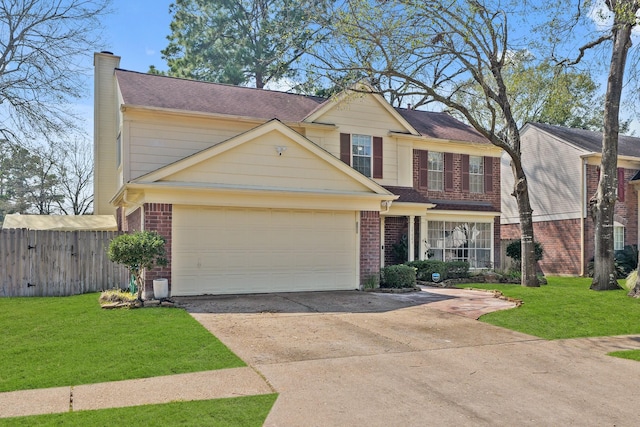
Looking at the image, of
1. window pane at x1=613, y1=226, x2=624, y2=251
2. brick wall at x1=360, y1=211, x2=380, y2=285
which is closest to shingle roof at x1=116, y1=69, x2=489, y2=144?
brick wall at x1=360, y1=211, x2=380, y2=285

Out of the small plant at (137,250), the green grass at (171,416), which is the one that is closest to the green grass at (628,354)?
the green grass at (171,416)

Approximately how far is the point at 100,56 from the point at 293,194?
38.9ft

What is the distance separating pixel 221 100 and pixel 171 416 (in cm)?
1447

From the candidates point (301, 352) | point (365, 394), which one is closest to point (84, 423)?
point (365, 394)

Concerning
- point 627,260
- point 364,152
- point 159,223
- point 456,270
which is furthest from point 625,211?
point 159,223

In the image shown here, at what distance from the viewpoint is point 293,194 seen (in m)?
13.6

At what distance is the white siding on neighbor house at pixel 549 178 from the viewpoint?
22219 millimetres

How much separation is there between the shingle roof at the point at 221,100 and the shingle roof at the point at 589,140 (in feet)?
16.6

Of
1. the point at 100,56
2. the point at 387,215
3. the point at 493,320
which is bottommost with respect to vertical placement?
the point at 493,320

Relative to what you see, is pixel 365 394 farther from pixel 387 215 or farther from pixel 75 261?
pixel 387 215

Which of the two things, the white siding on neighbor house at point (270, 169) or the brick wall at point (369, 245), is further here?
the brick wall at point (369, 245)

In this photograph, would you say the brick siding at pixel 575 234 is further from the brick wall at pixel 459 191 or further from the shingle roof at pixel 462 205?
the shingle roof at pixel 462 205

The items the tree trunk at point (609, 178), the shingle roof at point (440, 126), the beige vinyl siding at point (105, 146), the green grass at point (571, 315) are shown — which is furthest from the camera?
the shingle roof at point (440, 126)

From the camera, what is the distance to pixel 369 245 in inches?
582
